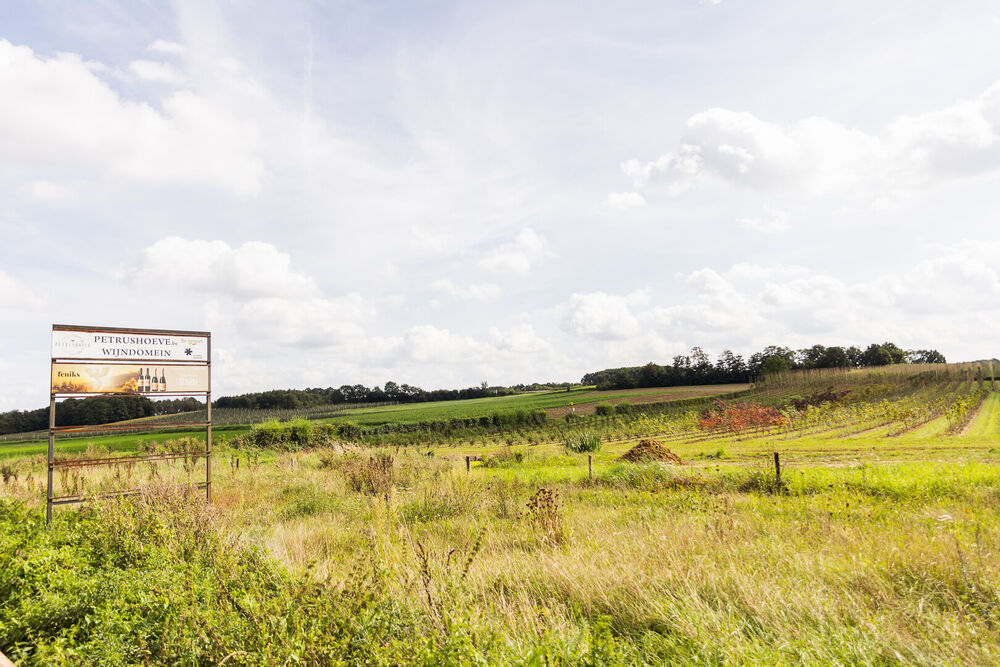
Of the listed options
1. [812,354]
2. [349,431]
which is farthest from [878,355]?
[349,431]

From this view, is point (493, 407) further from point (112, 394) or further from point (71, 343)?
point (71, 343)

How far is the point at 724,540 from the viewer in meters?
6.08

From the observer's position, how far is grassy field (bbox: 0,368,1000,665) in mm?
3436

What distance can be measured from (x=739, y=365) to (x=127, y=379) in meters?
97.0

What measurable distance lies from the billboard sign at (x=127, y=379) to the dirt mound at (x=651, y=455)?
11.9 metres

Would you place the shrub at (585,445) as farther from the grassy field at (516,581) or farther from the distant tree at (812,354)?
the distant tree at (812,354)

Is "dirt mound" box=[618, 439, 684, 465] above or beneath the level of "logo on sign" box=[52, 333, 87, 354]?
beneath

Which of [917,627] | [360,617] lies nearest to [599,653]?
[360,617]

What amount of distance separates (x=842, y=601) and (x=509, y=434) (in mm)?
34873

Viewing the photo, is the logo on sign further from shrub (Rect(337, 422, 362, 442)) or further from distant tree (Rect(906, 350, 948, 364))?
distant tree (Rect(906, 350, 948, 364))

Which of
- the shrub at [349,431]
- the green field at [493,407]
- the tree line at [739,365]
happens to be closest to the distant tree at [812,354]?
the tree line at [739,365]

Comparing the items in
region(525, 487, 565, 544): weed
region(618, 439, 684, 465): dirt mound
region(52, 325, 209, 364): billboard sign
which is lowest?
region(618, 439, 684, 465): dirt mound

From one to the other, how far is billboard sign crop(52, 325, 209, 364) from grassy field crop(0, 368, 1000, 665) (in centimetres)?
302

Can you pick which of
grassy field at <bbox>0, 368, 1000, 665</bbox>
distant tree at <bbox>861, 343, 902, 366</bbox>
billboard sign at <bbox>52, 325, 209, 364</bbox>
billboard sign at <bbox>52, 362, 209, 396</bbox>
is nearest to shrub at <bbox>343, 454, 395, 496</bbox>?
grassy field at <bbox>0, 368, 1000, 665</bbox>
